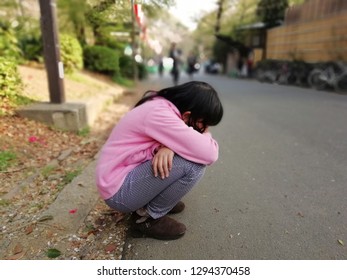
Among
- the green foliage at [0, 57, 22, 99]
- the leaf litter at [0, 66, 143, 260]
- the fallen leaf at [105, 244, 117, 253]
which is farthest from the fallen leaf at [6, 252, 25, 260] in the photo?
the green foliage at [0, 57, 22, 99]

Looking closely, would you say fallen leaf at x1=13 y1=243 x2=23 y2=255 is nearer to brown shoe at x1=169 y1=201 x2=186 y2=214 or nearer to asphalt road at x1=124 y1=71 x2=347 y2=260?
asphalt road at x1=124 y1=71 x2=347 y2=260

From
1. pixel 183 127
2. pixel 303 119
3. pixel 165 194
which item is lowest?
pixel 303 119

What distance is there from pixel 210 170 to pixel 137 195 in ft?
5.07

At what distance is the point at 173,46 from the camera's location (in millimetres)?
11289

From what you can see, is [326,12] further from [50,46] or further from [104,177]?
[104,177]

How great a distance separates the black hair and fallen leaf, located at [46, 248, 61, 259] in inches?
42.5

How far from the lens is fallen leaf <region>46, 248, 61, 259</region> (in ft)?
6.24

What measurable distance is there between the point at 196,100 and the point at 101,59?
8.52 meters

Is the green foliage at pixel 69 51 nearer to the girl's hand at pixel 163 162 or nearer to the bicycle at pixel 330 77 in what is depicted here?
the girl's hand at pixel 163 162

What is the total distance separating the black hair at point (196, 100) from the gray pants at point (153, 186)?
301 millimetres

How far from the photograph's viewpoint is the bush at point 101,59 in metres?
9.46

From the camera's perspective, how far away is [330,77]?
32.6ft

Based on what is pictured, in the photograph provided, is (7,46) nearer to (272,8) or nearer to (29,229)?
(29,229)
